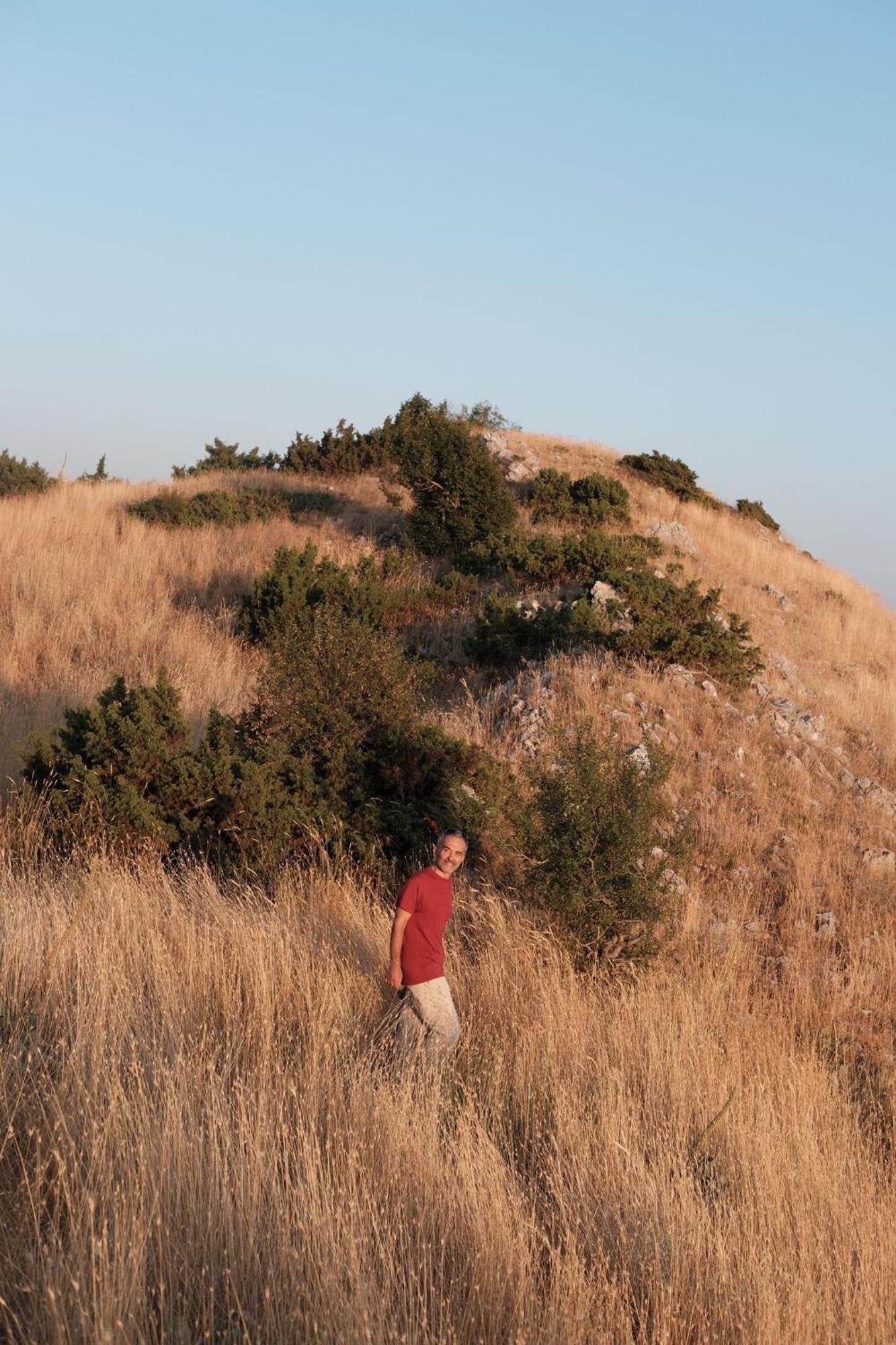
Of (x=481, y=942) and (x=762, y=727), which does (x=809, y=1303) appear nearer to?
(x=481, y=942)

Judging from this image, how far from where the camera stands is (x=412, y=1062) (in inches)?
203

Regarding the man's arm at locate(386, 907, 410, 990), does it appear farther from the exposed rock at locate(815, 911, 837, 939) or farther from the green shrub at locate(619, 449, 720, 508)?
the green shrub at locate(619, 449, 720, 508)

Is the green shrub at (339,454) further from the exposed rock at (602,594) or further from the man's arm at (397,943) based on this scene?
the man's arm at (397,943)

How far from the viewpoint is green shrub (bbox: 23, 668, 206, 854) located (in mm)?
8141

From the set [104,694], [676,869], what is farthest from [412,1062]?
[104,694]

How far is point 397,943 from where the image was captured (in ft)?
17.8

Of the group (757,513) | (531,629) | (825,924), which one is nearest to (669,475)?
(757,513)

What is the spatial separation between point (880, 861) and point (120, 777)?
6248 millimetres

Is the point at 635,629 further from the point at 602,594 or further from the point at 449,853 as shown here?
the point at 449,853

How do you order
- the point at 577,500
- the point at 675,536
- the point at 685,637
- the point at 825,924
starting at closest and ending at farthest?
the point at 825,924
the point at 685,637
the point at 675,536
the point at 577,500

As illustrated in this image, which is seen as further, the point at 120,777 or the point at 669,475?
the point at 669,475

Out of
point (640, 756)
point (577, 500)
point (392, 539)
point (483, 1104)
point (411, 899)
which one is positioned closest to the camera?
point (483, 1104)

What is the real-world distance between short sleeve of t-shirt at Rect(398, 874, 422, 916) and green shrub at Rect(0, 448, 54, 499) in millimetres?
19989

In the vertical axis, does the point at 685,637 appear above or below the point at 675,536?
below
